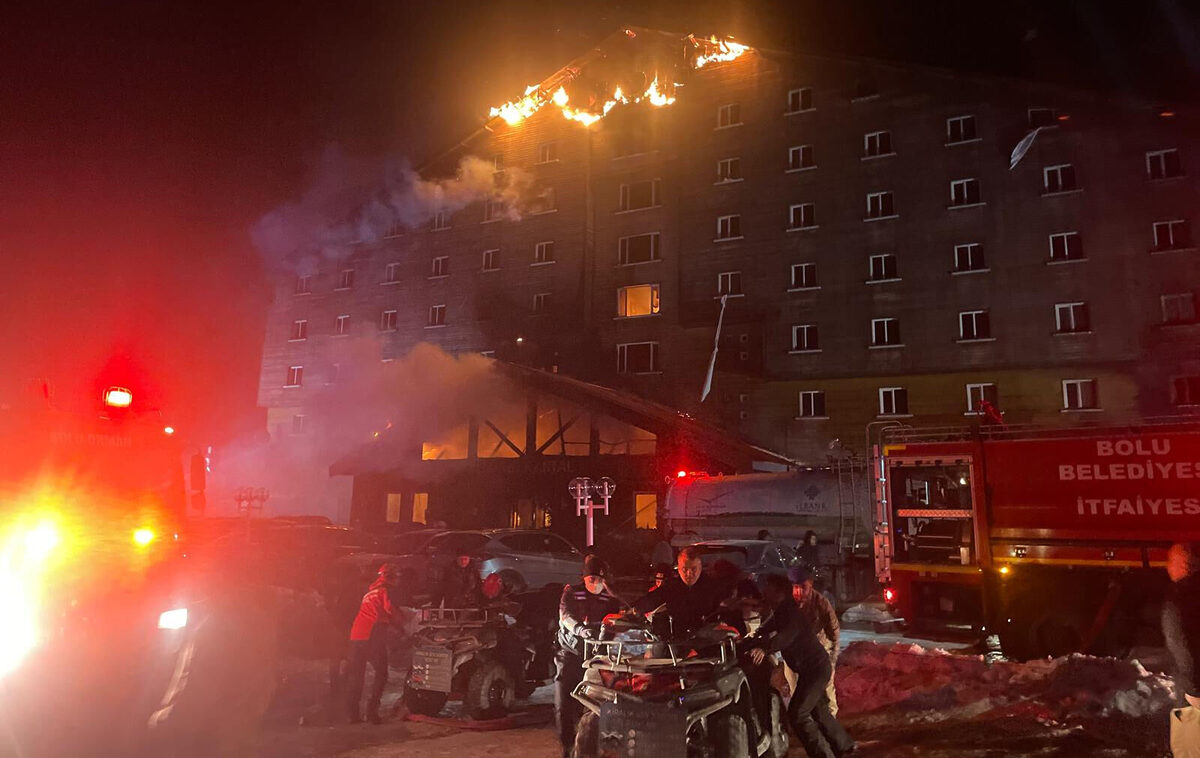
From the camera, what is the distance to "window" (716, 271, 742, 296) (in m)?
29.2

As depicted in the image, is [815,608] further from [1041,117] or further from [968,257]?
[1041,117]

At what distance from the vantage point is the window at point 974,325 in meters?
24.9

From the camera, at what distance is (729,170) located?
30328 mm

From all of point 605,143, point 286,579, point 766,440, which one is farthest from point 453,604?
point 605,143

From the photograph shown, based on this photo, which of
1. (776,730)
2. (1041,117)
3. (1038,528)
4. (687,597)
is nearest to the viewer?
(776,730)

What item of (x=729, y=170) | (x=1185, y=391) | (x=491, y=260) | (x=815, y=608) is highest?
(x=729, y=170)

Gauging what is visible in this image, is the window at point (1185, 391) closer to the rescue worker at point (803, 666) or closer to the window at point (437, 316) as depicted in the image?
the rescue worker at point (803, 666)

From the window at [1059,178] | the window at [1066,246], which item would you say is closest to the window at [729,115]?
the window at [1059,178]

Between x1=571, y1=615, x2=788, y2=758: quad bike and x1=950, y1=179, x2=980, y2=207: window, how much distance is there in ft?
83.5

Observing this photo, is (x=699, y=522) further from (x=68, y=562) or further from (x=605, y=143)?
(x=605, y=143)

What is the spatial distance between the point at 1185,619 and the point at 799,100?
28322mm

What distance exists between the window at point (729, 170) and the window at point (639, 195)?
9.50 feet

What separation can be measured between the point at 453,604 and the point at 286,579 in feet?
28.9

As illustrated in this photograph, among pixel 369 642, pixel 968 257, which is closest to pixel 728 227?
pixel 968 257
